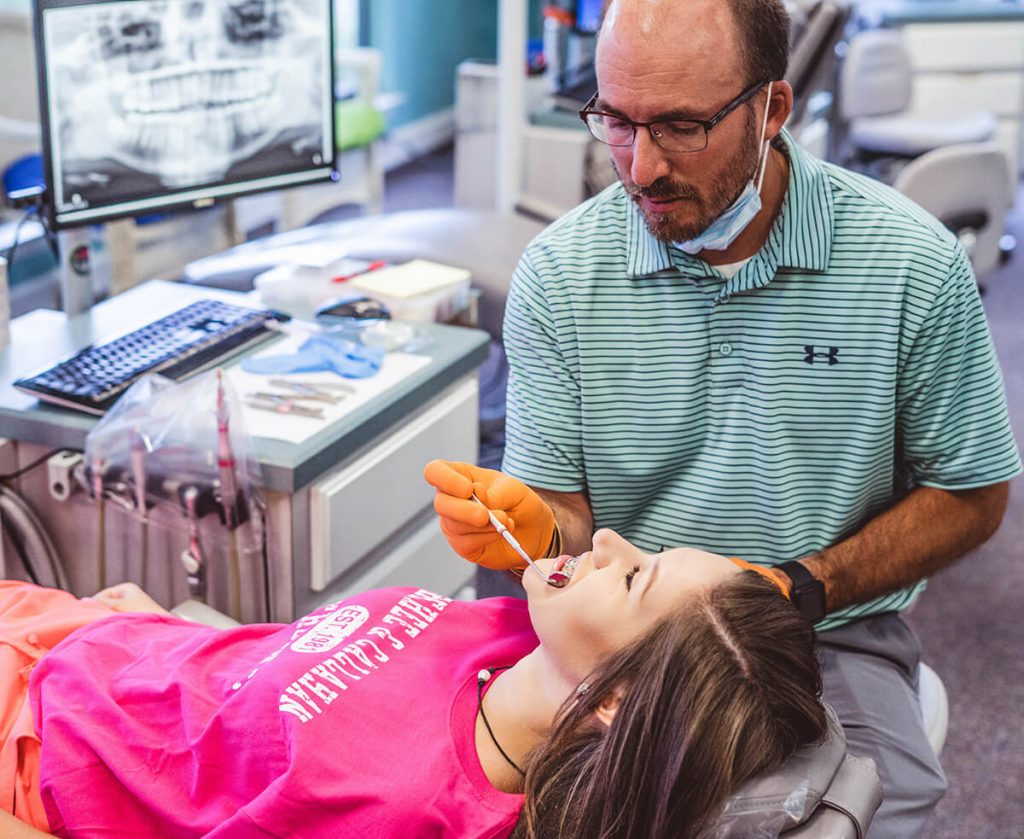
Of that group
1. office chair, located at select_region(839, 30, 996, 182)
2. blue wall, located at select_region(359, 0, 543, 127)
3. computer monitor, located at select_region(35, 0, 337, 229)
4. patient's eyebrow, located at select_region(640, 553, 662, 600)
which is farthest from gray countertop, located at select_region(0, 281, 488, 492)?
blue wall, located at select_region(359, 0, 543, 127)

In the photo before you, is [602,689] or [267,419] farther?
[267,419]

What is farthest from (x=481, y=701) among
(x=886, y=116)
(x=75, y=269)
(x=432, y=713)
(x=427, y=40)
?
(x=427, y=40)

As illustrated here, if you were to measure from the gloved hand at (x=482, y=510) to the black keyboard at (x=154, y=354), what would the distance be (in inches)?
23.1

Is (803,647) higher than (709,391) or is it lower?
lower

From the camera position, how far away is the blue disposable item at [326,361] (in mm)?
1814

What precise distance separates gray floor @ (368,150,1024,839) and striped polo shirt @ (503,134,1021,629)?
0.72 metres

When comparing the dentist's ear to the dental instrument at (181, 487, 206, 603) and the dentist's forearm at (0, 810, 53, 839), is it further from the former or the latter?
the dental instrument at (181, 487, 206, 603)

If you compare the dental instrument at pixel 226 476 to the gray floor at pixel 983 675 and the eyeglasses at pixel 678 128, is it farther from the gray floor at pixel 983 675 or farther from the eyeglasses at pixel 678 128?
the gray floor at pixel 983 675

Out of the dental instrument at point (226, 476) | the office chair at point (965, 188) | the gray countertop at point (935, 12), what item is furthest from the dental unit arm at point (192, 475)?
the gray countertop at point (935, 12)

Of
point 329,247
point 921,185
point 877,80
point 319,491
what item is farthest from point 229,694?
point 877,80

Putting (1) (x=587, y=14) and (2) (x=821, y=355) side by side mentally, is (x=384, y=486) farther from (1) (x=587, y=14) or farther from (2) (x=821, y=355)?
(1) (x=587, y=14)

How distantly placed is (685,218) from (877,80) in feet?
12.6

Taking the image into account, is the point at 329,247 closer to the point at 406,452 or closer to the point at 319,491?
the point at 406,452

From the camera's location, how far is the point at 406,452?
6.01 feet
